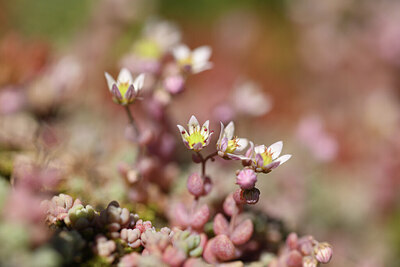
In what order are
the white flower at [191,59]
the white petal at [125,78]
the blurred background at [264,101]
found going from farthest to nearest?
the blurred background at [264,101], the white flower at [191,59], the white petal at [125,78]

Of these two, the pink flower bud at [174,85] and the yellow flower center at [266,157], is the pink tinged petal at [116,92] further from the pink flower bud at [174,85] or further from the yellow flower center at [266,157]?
the yellow flower center at [266,157]

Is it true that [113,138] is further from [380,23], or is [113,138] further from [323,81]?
[380,23]

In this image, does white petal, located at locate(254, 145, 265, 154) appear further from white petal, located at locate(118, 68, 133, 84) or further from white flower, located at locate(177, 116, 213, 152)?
white petal, located at locate(118, 68, 133, 84)

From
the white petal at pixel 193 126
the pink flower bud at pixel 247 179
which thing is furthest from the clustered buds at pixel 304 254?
the white petal at pixel 193 126

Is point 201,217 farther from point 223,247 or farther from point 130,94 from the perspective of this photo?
point 130,94

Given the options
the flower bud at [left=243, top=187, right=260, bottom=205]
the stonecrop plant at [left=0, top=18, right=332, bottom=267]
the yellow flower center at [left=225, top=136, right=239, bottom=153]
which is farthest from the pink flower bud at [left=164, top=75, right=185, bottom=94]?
the flower bud at [left=243, top=187, right=260, bottom=205]

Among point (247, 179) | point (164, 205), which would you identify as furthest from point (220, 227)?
point (164, 205)

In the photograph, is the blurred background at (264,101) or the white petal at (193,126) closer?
the white petal at (193,126)
